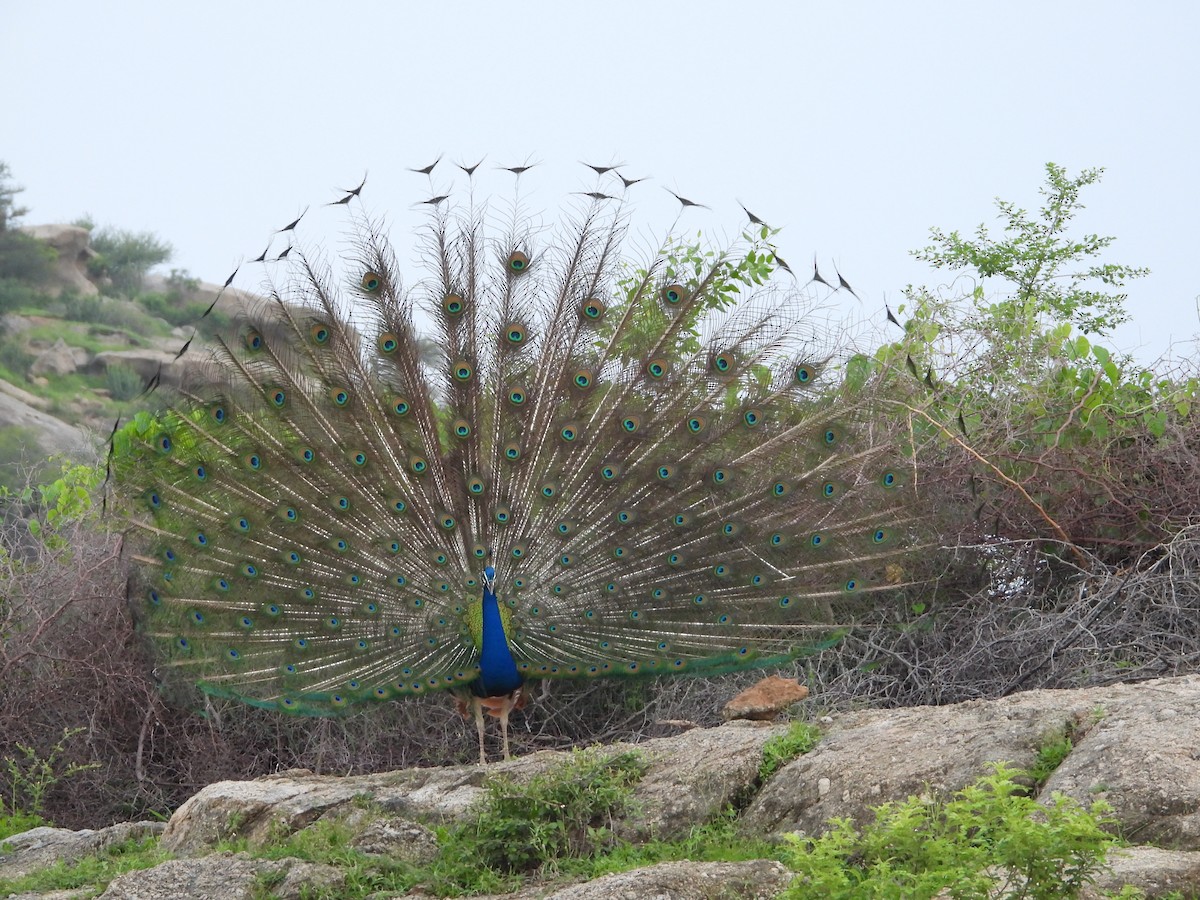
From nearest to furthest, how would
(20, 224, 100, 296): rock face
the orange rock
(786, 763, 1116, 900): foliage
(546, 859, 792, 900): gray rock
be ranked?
(786, 763, 1116, 900): foliage < (546, 859, 792, 900): gray rock < the orange rock < (20, 224, 100, 296): rock face

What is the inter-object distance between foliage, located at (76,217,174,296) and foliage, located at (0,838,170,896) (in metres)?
47.3

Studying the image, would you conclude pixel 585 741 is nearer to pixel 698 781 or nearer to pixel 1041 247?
pixel 698 781

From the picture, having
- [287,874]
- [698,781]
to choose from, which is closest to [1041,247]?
[698,781]

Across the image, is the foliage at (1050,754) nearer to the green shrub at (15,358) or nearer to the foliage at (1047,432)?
the foliage at (1047,432)

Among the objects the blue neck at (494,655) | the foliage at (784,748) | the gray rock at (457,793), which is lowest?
the gray rock at (457,793)

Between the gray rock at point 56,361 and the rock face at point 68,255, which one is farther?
the rock face at point 68,255

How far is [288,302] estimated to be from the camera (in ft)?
26.7

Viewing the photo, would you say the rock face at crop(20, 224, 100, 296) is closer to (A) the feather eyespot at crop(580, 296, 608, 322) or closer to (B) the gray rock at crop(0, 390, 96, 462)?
(B) the gray rock at crop(0, 390, 96, 462)

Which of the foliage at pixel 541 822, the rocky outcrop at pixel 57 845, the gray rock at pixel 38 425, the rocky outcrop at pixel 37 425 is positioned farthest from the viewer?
the gray rock at pixel 38 425

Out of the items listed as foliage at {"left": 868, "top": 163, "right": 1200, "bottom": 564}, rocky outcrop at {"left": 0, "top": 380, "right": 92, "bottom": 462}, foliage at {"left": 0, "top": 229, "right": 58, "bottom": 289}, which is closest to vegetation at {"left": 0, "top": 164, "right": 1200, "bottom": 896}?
foliage at {"left": 868, "top": 163, "right": 1200, "bottom": 564}

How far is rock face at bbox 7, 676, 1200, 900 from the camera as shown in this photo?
4988 millimetres

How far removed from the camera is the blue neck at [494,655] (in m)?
7.71

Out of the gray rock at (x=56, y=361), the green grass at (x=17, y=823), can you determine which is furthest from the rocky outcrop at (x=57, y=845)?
the gray rock at (x=56, y=361)

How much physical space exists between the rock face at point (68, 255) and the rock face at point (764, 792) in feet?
147
